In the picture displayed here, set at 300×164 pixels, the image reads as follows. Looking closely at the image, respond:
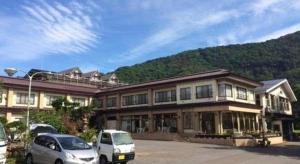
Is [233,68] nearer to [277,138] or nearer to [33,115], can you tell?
[277,138]

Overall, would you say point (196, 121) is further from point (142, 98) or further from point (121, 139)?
point (121, 139)

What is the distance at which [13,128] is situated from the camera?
837 inches

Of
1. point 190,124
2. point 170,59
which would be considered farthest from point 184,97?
point 170,59

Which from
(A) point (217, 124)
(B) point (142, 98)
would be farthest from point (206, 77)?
(B) point (142, 98)

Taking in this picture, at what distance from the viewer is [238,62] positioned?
76.9 m

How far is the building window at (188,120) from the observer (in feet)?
122

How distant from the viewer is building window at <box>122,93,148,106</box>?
1693 inches

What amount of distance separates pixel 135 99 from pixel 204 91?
1152 cm

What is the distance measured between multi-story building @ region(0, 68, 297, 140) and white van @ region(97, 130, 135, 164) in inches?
740

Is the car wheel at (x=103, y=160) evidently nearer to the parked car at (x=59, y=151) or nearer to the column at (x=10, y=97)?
the parked car at (x=59, y=151)

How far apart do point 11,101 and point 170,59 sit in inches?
2138

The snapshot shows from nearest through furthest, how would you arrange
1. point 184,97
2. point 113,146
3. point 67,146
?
1. point 67,146
2. point 113,146
3. point 184,97

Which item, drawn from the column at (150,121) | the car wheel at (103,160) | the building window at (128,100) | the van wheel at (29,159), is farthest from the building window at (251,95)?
the van wheel at (29,159)

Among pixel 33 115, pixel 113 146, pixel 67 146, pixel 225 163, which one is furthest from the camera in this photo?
pixel 33 115
